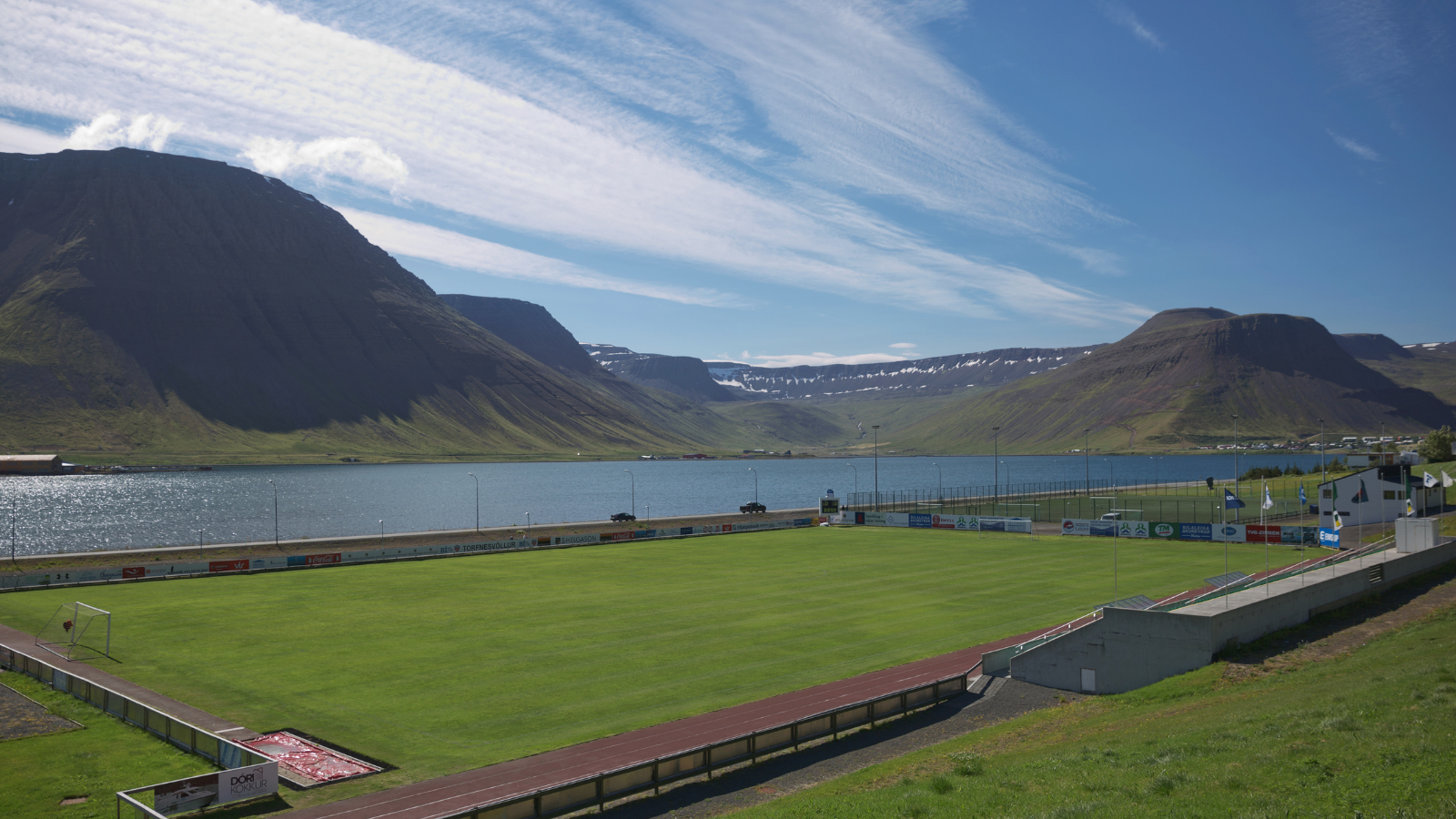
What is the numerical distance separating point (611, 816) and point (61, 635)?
3719cm

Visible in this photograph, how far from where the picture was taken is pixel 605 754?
24.5 metres

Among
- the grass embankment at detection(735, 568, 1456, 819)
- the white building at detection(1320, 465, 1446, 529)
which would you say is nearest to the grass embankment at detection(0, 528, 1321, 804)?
the grass embankment at detection(735, 568, 1456, 819)

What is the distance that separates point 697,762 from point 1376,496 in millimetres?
74958

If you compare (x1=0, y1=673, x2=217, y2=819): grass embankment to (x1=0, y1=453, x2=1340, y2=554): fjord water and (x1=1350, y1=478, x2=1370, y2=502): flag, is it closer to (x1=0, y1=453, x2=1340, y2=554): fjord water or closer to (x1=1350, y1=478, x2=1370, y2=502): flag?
(x1=0, y1=453, x2=1340, y2=554): fjord water

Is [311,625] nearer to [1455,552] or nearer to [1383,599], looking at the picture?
[1383,599]

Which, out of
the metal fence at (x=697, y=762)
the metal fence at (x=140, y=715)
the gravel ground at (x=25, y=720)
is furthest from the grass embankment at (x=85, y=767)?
the metal fence at (x=697, y=762)

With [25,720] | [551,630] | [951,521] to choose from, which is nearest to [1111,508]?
[951,521]

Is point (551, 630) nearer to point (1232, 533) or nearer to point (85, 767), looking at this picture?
point (85, 767)

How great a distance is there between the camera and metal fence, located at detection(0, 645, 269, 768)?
23125mm

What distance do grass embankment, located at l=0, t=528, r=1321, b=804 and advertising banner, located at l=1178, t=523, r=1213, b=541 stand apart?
275 cm

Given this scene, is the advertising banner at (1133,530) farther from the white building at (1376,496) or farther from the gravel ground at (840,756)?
the gravel ground at (840,756)

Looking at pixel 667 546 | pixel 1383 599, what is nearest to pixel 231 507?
pixel 667 546

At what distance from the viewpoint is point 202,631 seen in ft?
141

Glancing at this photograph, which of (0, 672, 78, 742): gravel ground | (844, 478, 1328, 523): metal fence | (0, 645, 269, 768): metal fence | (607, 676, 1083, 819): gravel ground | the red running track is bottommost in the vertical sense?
(607, 676, 1083, 819): gravel ground
